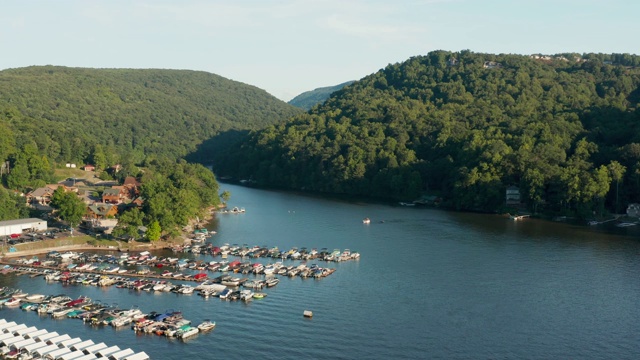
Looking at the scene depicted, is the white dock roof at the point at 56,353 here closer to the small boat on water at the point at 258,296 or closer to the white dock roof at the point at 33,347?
the white dock roof at the point at 33,347

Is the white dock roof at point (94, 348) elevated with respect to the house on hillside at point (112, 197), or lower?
lower

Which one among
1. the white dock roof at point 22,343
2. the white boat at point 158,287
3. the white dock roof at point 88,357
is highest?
the white boat at point 158,287

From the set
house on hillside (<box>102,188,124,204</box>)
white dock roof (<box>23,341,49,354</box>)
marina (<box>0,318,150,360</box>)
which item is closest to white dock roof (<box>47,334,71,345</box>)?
marina (<box>0,318,150,360</box>)

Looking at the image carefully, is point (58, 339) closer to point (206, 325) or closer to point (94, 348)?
point (94, 348)

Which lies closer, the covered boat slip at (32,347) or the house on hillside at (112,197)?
the covered boat slip at (32,347)

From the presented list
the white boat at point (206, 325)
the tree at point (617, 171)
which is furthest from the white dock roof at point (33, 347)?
the tree at point (617, 171)

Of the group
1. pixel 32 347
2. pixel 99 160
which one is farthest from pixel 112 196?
pixel 32 347

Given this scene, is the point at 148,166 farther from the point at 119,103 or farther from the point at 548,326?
the point at 119,103
